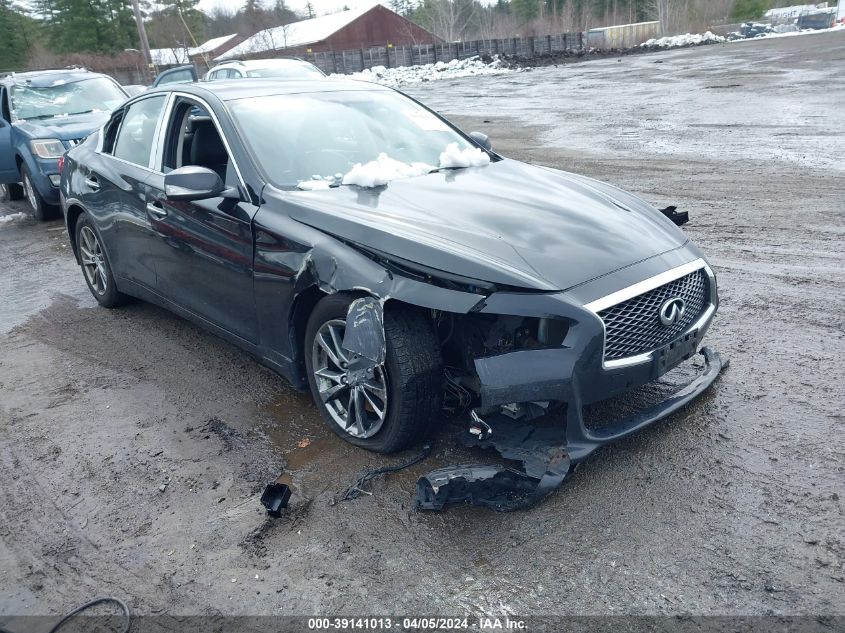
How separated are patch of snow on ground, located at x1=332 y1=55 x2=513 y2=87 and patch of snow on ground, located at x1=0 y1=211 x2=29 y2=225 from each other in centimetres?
2618

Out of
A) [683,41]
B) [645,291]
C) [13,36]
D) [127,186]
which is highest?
[13,36]

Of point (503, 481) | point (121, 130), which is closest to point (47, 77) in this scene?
point (121, 130)

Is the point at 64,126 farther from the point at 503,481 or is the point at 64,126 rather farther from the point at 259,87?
the point at 503,481

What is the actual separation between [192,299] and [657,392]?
2856 millimetres

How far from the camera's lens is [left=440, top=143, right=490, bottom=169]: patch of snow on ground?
4.32 m

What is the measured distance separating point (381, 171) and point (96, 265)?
3.20 meters

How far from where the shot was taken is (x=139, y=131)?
500 cm

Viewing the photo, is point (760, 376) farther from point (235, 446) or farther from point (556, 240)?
point (235, 446)

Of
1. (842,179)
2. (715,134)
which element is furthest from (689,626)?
(715,134)

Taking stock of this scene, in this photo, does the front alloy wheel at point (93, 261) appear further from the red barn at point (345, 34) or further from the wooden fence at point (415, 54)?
the red barn at point (345, 34)

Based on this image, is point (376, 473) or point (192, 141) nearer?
point (376, 473)

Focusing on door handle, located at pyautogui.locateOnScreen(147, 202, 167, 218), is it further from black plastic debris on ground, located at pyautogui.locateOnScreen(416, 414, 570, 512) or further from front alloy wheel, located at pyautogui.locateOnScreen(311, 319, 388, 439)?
black plastic debris on ground, located at pyautogui.locateOnScreen(416, 414, 570, 512)

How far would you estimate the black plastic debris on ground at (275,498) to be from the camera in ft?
10.0

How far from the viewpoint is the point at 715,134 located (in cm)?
1184
